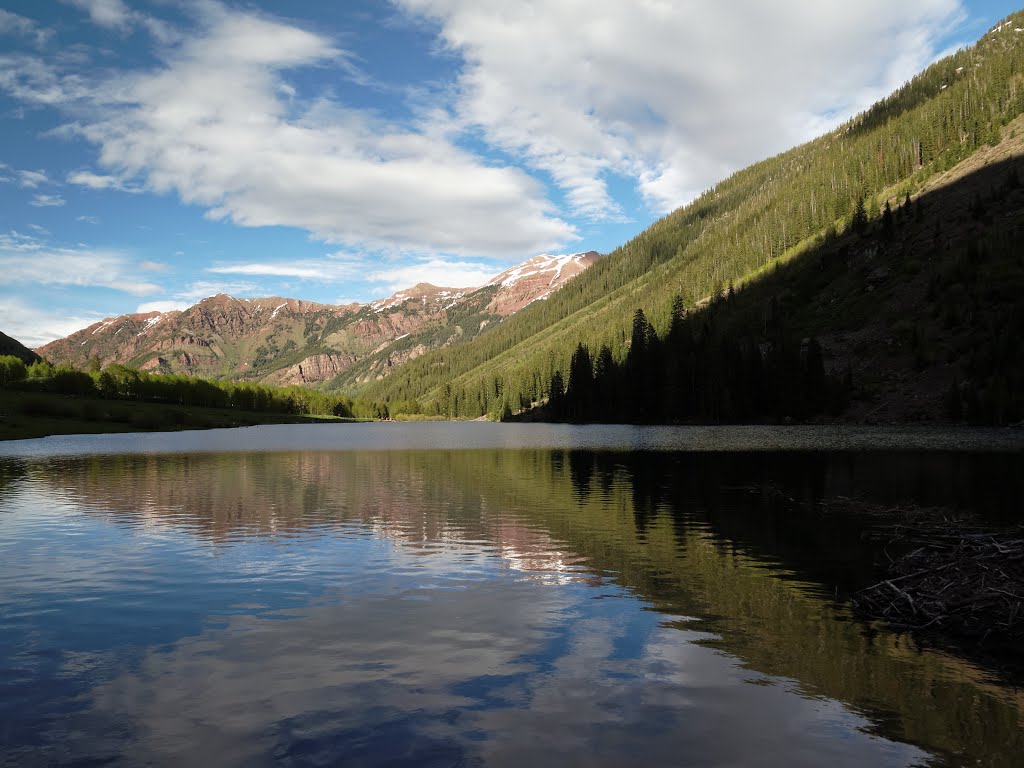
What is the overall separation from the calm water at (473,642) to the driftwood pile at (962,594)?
156 cm

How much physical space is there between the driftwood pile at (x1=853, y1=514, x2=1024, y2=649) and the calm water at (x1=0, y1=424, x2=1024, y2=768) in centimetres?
156

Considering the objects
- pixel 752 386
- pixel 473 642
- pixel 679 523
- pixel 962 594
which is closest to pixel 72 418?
pixel 679 523

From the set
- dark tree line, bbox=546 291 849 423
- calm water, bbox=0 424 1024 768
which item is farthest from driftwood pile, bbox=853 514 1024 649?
dark tree line, bbox=546 291 849 423

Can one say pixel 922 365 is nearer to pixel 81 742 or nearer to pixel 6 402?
pixel 81 742

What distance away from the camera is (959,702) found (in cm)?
1424

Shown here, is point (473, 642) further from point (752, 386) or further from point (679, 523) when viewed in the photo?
point (752, 386)

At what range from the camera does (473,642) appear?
18625 millimetres

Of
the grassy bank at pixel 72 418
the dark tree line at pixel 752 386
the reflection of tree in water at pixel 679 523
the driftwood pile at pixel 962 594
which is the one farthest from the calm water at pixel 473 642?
the dark tree line at pixel 752 386

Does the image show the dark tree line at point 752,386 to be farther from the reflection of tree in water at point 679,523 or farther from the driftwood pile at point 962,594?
the driftwood pile at point 962,594

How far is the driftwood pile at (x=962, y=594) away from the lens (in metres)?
18.2

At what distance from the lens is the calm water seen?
12.7 metres

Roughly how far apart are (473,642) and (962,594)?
15.3 metres

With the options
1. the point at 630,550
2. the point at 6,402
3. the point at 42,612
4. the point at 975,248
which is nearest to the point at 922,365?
the point at 975,248

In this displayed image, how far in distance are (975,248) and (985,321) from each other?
32.7 metres
